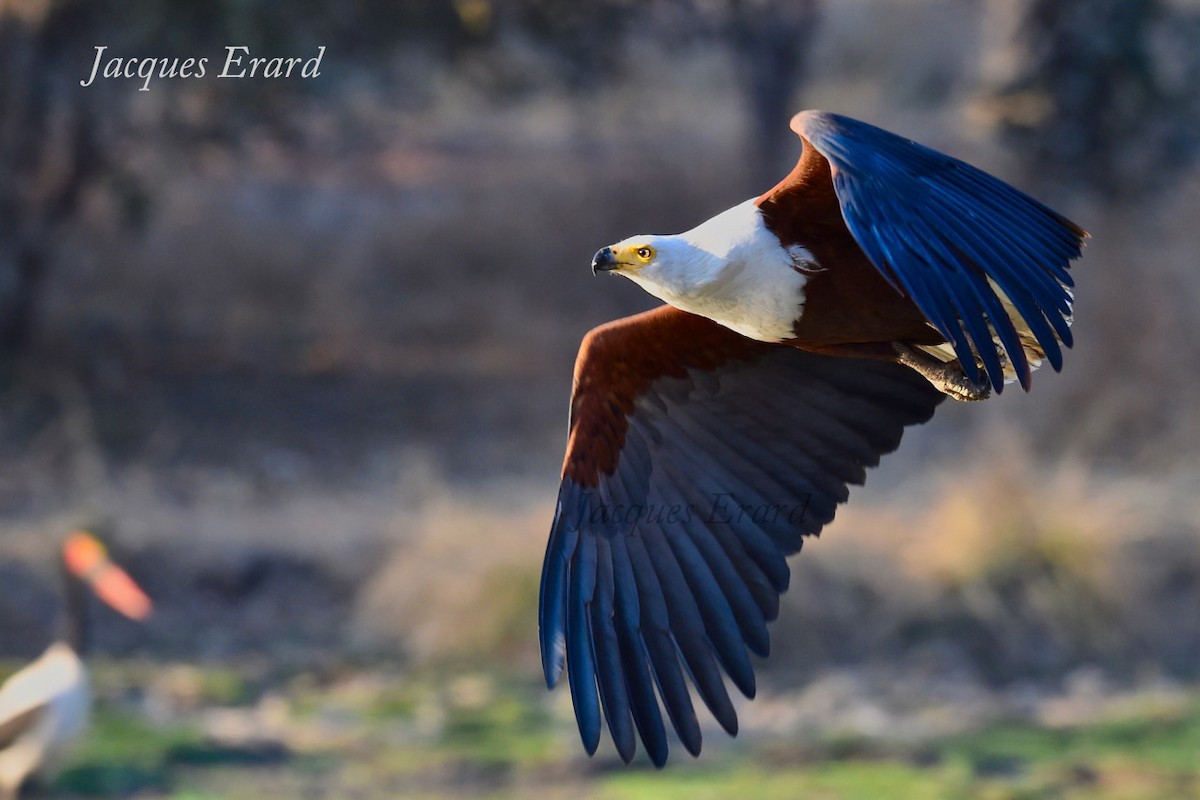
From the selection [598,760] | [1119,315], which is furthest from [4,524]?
[1119,315]

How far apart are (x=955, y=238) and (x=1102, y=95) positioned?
8.45 metres

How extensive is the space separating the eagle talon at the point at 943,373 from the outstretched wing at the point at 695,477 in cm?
47

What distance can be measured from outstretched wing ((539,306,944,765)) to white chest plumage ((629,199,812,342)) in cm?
69

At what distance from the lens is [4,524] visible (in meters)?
12.7

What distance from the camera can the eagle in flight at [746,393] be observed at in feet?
15.0

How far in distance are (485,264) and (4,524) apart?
4.89 m

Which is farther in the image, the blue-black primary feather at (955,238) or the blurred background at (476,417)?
the blurred background at (476,417)

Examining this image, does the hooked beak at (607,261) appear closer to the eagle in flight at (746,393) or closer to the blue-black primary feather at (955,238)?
the eagle in flight at (746,393)

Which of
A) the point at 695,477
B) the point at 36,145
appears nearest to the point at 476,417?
the point at 36,145

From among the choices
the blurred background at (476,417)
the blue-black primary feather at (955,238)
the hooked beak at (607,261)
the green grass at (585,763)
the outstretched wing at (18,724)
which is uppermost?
the blurred background at (476,417)

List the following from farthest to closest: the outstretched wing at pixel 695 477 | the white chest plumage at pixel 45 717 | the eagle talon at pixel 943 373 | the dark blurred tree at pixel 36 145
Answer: the dark blurred tree at pixel 36 145 → the white chest plumage at pixel 45 717 → the outstretched wing at pixel 695 477 → the eagle talon at pixel 943 373
